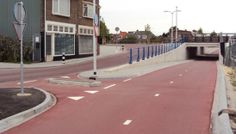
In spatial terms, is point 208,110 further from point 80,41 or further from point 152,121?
point 80,41

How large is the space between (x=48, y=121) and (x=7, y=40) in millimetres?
30367

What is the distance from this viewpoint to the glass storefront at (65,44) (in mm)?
46234

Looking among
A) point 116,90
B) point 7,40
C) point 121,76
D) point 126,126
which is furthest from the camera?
point 7,40

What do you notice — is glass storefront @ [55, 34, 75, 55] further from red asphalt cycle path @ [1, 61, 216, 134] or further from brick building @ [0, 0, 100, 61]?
red asphalt cycle path @ [1, 61, 216, 134]

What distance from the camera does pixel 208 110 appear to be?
43.2ft

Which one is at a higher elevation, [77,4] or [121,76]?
[77,4]

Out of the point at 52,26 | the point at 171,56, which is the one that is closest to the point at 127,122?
the point at 52,26

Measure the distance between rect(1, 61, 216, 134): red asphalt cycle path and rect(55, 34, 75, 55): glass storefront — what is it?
2797cm

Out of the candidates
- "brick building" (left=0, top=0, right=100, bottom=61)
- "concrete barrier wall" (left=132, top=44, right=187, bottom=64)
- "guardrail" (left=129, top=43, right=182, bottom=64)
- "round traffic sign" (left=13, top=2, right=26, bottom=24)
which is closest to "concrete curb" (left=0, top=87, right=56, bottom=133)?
"round traffic sign" (left=13, top=2, right=26, bottom=24)

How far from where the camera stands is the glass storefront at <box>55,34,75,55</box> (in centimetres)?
4623

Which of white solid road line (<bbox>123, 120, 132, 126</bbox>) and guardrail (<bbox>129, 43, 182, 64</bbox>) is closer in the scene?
white solid road line (<bbox>123, 120, 132, 126</bbox>)

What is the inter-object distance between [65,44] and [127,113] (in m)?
36.1

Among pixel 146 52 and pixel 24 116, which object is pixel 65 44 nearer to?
pixel 146 52

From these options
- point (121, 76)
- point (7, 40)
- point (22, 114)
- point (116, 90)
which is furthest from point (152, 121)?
point (7, 40)
